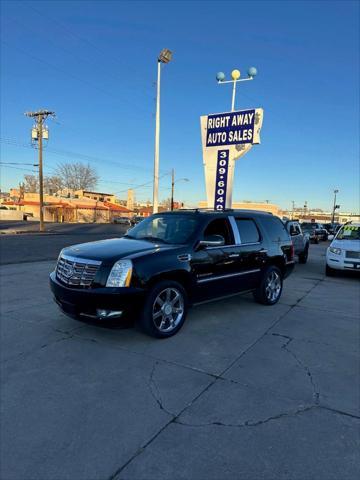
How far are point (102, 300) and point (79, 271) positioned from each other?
53 cm

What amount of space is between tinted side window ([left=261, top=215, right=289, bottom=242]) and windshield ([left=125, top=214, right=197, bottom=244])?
185 cm

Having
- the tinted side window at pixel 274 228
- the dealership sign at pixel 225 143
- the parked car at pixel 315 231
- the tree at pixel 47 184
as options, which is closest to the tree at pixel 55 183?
the tree at pixel 47 184

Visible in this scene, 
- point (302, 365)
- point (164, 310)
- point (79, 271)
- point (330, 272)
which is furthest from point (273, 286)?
point (330, 272)

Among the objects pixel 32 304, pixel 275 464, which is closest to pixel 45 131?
pixel 32 304

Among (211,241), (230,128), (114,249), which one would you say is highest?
(230,128)

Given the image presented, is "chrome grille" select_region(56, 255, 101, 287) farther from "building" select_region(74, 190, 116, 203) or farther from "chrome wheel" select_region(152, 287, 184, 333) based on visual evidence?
"building" select_region(74, 190, 116, 203)

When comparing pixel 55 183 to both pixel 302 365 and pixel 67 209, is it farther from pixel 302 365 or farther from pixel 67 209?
pixel 302 365

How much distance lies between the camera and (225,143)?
13273 millimetres

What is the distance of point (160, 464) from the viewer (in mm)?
2244

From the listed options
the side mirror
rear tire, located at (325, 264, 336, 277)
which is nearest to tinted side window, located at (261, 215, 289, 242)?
the side mirror

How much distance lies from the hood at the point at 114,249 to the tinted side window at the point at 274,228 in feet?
8.24

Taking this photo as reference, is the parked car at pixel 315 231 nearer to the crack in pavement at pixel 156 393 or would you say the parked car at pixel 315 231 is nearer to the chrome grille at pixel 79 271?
the chrome grille at pixel 79 271

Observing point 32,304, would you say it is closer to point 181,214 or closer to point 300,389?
point 181,214

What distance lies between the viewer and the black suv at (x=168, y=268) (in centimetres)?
405
